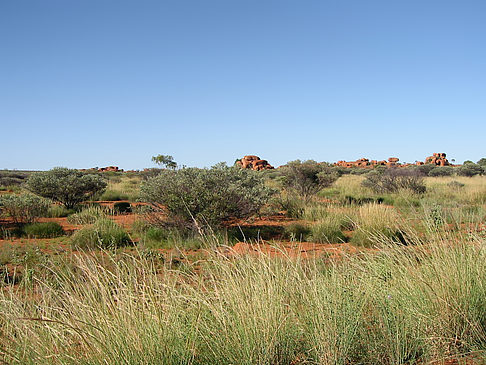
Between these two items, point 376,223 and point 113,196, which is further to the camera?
point 113,196

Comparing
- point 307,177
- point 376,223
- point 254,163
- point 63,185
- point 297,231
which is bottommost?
point 297,231

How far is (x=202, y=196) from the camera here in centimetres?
864

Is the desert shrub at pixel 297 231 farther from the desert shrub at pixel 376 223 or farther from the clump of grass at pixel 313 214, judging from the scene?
the clump of grass at pixel 313 214

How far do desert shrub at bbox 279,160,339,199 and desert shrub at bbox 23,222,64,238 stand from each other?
10.9 m

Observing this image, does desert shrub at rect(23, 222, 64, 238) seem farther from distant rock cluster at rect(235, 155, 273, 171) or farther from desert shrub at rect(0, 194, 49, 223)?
distant rock cluster at rect(235, 155, 273, 171)

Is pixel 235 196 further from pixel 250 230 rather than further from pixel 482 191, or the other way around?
pixel 482 191

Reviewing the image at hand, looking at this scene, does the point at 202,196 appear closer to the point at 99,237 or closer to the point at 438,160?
the point at 99,237

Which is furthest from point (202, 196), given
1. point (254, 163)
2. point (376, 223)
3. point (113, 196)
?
point (254, 163)

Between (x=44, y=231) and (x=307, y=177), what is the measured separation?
40.0 ft

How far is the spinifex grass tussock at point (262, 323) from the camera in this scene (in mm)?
2139

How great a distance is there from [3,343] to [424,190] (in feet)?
66.4

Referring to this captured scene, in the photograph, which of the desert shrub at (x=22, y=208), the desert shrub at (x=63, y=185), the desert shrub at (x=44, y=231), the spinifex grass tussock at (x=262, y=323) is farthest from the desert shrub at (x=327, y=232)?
the desert shrub at (x=63, y=185)

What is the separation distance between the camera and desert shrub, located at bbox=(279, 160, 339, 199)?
1758cm

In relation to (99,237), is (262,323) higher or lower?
higher
